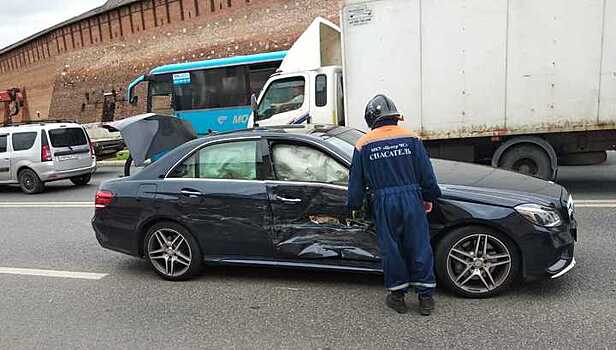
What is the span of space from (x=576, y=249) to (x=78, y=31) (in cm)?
3912

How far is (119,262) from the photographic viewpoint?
5617 mm

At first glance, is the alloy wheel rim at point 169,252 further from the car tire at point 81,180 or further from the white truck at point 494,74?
the car tire at point 81,180

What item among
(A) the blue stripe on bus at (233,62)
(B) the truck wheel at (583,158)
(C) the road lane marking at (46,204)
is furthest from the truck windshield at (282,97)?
(B) the truck wheel at (583,158)

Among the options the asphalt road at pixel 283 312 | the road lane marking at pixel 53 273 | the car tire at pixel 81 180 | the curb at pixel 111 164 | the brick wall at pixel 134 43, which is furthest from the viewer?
the brick wall at pixel 134 43

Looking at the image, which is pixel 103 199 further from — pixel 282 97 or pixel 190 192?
pixel 282 97

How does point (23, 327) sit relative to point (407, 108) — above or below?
below

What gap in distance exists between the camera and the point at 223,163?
4785mm

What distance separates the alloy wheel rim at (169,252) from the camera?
486 centimetres

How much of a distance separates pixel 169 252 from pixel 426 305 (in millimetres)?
2514

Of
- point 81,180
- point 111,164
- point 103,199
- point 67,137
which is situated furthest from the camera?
point 111,164

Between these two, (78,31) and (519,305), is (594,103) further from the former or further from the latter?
(78,31)

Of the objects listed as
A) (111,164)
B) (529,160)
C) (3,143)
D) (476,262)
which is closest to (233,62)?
(111,164)

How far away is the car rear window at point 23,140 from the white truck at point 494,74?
8.02m

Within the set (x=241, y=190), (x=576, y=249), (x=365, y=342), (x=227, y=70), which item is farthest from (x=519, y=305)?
(x=227, y=70)
